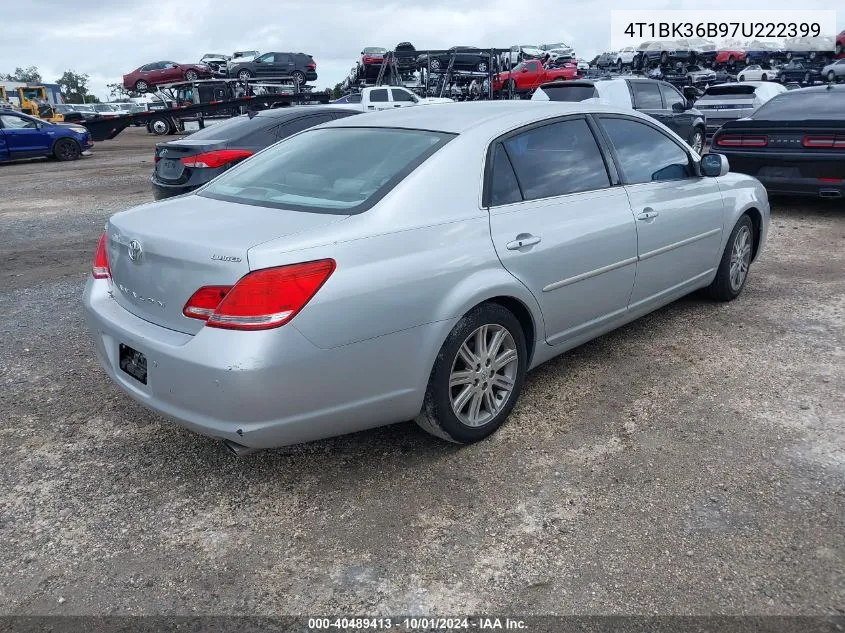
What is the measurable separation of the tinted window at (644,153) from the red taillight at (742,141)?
13.9ft

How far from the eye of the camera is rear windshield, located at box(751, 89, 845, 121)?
27.4 ft

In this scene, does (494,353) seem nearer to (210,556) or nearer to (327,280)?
(327,280)

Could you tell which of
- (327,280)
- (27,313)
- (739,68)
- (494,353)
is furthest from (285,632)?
(739,68)

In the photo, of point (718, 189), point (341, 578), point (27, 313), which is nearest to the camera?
point (341, 578)

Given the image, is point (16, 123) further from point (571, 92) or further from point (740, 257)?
point (740, 257)

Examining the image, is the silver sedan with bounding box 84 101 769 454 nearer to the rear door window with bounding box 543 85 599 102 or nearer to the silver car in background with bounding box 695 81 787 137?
the rear door window with bounding box 543 85 599 102

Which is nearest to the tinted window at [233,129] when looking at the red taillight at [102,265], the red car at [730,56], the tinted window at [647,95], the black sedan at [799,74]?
the red taillight at [102,265]

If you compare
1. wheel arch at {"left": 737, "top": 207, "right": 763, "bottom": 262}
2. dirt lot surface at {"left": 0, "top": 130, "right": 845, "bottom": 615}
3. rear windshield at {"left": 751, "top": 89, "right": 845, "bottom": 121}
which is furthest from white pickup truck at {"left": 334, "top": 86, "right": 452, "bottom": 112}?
dirt lot surface at {"left": 0, "top": 130, "right": 845, "bottom": 615}

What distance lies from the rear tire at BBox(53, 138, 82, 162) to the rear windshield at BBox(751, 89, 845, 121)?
1741 centimetres

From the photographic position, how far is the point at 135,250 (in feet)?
9.69

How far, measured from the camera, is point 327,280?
262 cm

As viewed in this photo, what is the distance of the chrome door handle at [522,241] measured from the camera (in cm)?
324

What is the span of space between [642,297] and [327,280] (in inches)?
89.3

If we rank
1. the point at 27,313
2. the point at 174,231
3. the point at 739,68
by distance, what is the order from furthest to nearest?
the point at 739,68 → the point at 27,313 → the point at 174,231
